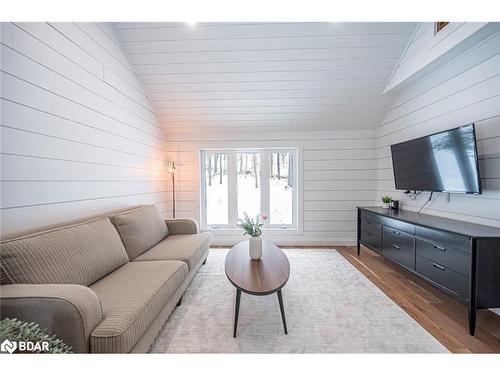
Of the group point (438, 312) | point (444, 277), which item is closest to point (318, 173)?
point (444, 277)

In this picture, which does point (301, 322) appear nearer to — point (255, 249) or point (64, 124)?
point (255, 249)

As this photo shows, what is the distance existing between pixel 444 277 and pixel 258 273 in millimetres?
1611

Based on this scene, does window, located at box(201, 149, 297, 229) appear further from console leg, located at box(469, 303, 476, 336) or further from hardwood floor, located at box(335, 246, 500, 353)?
console leg, located at box(469, 303, 476, 336)

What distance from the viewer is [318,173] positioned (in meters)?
3.95

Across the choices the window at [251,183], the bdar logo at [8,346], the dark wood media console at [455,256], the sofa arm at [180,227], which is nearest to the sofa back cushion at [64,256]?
the bdar logo at [8,346]

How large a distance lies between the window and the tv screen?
1810 mm

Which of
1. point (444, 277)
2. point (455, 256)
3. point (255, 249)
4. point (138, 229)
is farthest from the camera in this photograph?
point (138, 229)

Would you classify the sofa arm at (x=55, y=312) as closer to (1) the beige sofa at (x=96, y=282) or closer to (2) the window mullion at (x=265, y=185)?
(1) the beige sofa at (x=96, y=282)

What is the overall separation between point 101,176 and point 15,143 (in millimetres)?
855

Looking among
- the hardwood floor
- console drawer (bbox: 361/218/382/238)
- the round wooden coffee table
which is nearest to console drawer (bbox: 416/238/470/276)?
the hardwood floor

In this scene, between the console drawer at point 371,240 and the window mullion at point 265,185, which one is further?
the window mullion at point 265,185

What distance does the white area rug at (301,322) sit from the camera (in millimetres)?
1549

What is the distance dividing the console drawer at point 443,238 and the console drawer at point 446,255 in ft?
0.11
